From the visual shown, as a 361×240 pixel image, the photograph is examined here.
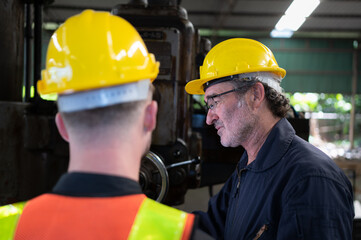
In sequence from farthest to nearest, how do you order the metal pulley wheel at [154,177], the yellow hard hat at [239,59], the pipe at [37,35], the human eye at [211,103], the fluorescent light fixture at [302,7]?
the fluorescent light fixture at [302,7] → the pipe at [37,35] → the metal pulley wheel at [154,177] → the human eye at [211,103] → the yellow hard hat at [239,59]

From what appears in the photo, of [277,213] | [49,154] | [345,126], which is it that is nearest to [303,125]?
[277,213]

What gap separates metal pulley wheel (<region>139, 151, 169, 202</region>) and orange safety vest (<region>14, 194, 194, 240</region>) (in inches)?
60.0

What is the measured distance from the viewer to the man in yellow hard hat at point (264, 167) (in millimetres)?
1156

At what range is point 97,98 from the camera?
796mm

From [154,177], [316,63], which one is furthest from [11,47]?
[316,63]

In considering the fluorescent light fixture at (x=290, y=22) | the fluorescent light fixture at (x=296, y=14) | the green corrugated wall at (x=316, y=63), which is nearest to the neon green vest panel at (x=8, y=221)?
the fluorescent light fixture at (x=296, y=14)

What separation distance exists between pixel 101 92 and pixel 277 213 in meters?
0.87

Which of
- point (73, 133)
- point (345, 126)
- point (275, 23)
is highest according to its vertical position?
point (275, 23)

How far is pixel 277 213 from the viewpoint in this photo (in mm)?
1274

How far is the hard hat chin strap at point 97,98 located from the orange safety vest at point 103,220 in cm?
22

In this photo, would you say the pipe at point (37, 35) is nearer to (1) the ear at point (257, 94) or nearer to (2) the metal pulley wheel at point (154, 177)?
(2) the metal pulley wheel at point (154, 177)

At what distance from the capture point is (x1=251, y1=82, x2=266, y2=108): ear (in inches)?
63.9

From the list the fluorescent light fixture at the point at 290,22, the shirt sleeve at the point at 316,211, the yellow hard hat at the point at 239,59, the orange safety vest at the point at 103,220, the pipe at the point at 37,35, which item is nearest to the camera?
the orange safety vest at the point at 103,220

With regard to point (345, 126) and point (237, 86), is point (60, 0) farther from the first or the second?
point (345, 126)
